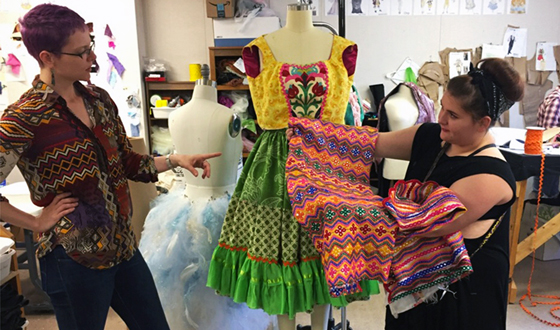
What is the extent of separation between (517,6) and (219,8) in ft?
9.99

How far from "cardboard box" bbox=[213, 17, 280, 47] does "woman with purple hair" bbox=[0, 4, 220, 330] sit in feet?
9.13

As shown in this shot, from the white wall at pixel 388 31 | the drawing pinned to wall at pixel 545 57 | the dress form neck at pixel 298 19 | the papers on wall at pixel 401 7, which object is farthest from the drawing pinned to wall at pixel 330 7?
the dress form neck at pixel 298 19

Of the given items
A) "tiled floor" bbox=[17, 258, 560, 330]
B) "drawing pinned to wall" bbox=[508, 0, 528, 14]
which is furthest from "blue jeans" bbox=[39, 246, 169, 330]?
"drawing pinned to wall" bbox=[508, 0, 528, 14]

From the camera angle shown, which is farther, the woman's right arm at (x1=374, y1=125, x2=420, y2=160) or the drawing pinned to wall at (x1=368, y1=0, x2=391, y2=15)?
the drawing pinned to wall at (x1=368, y1=0, x2=391, y2=15)

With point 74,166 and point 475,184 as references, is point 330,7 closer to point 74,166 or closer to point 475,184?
point 475,184

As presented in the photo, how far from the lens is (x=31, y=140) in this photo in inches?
42.7

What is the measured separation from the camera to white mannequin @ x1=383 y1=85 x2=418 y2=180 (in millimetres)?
3268

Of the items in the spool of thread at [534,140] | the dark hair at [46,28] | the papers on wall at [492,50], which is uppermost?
the dark hair at [46,28]

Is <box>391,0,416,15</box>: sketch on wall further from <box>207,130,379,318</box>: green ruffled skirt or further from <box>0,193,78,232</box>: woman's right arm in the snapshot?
<box>0,193,78,232</box>: woman's right arm

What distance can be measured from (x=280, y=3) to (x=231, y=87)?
1.11 m

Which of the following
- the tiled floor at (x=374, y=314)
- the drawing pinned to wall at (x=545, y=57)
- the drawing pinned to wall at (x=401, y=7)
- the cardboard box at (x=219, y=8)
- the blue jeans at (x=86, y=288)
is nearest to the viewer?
the blue jeans at (x=86, y=288)

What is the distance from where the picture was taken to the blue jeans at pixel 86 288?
3.91ft

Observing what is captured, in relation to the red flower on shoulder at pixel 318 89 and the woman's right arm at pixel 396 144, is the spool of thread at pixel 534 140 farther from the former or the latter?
the red flower on shoulder at pixel 318 89

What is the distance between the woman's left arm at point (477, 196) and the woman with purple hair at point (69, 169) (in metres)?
0.95
